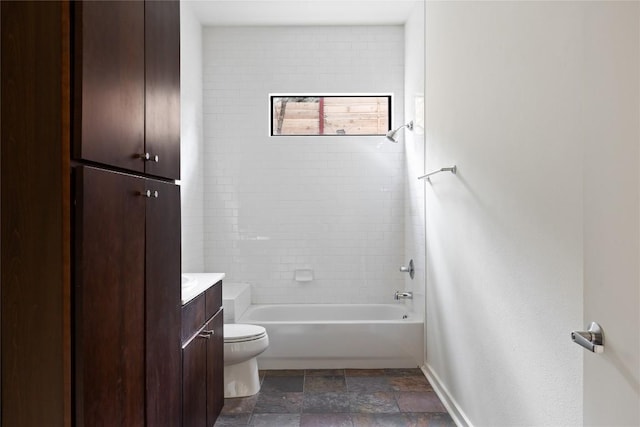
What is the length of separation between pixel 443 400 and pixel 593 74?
99.4 inches

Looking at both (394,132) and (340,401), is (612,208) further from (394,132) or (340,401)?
(394,132)

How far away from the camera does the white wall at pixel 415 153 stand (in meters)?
3.79

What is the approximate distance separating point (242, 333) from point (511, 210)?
75.7 inches

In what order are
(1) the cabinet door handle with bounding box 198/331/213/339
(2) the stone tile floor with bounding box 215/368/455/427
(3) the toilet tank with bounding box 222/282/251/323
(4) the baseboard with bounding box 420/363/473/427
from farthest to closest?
(3) the toilet tank with bounding box 222/282/251/323
(2) the stone tile floor with bounding box 215/368/455/427
(4) the baseboard with bounding box 420/363/473/427
(1) the cabinet door handle with bounding box 198/331/213/339

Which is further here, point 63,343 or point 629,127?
point 63,343

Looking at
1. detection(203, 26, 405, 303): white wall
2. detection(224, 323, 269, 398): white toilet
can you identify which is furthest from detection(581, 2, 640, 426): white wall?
detection(203, 26, 405, 303): white wall

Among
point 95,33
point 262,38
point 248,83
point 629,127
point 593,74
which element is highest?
point 262,38

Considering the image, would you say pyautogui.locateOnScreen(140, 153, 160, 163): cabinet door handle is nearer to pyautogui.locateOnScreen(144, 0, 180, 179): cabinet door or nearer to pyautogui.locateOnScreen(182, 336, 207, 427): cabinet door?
pyautogui.locateOnScreen(144, 0, 180, 179): cabinet door

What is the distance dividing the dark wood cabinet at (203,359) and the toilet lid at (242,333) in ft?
0.82

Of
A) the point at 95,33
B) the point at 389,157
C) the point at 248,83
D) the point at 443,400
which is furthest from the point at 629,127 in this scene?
the point at 248,83

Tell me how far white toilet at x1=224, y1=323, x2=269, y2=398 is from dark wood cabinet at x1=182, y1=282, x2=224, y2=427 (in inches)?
10.1

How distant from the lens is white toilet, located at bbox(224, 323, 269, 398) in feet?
10.2

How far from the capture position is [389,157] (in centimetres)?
459

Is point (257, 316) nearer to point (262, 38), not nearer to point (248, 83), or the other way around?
point (248, 83)
